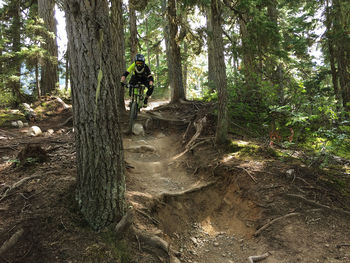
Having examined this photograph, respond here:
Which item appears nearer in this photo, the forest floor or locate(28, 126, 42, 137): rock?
the forest floor

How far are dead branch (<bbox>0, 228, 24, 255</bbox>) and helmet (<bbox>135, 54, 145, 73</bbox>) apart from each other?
20.4 feet

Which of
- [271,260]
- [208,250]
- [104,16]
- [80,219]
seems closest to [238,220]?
[208,250]

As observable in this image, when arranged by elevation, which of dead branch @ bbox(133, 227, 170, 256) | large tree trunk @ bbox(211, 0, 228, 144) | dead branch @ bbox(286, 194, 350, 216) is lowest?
dead branch @ bbox(133, 227, 170, 256)

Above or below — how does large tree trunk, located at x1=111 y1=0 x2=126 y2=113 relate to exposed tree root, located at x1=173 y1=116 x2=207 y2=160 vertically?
above

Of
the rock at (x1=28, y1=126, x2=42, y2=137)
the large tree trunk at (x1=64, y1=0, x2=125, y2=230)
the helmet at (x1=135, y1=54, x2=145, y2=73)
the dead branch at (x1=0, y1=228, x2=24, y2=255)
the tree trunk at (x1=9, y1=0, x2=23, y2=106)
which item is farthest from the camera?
the tree trunk at (x1=9, y1=0, x2=23, y2=106)

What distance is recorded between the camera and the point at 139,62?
7871 mm

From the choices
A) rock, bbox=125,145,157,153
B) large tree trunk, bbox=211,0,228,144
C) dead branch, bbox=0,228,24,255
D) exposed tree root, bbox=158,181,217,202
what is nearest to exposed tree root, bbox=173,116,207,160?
rock, bbox=125,145,157,153

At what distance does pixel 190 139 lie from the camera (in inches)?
323

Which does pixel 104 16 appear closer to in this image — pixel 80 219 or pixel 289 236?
pixel 80 219

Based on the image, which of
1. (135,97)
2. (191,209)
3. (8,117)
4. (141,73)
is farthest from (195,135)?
(8,117)

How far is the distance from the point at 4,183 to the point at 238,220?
455 cm

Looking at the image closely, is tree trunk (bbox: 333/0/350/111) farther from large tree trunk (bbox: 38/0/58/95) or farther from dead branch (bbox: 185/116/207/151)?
large tree trunk (bbox: 38/0/58/95)

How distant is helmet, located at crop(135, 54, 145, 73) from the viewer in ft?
25.7

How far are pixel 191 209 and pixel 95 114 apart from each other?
3229 mm
